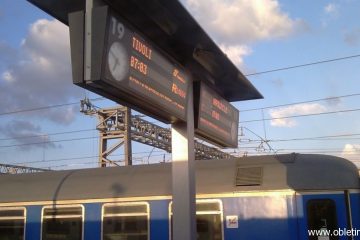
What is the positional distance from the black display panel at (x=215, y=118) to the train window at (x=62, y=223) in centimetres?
380

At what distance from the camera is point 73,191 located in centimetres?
1110

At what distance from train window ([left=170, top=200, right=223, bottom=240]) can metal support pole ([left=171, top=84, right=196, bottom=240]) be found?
2.15 meters

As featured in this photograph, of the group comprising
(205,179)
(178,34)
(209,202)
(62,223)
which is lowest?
(62,223)

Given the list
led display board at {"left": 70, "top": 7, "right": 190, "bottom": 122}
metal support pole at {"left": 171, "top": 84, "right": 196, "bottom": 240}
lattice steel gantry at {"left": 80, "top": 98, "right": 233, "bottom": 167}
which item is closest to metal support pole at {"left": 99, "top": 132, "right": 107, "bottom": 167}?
lattice steel gantry at {"left": 80, "top": 98, "right": 233, "bottom": 167}

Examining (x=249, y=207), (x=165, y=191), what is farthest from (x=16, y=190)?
(x=249, y=207)

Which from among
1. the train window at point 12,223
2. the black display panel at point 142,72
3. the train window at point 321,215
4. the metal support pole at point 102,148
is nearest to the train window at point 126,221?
the train window at point 12,223

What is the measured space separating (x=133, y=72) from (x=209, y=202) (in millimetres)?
4412

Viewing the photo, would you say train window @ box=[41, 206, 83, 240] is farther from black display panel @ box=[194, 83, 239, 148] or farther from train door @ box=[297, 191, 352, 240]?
train door @ box=[297, 191, 352, 240]

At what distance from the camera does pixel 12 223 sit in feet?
38.6

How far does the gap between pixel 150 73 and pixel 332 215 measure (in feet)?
15.2

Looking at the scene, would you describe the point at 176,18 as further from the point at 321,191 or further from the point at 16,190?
the point at 16,190

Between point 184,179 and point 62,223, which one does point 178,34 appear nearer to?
point 184,179

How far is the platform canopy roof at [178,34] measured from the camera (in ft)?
19.1

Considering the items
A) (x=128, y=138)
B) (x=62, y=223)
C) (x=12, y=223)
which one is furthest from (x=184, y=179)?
(x=128, y=138)
